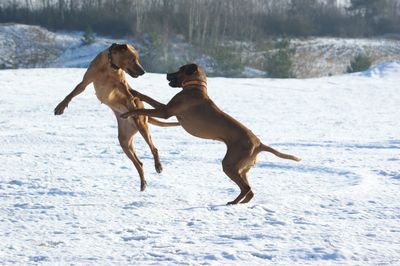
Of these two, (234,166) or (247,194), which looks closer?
(234,166)

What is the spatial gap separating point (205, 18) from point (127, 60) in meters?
31.0

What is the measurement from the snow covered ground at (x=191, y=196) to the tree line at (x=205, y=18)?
21.4 metres

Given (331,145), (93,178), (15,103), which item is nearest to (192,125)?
(93,178)

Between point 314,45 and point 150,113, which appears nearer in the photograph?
point 150,113

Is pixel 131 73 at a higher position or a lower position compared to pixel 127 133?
higher

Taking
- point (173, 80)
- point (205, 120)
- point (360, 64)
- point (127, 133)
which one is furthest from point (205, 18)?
point (205, 120)

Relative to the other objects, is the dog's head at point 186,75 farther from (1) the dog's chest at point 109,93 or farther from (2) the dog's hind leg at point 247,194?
(2) the dog's hind leg at point 247,194

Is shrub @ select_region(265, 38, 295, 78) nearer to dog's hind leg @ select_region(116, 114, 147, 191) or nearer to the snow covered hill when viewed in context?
the snow covered hill

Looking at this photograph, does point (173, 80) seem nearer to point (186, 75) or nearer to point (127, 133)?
point (186, 75)

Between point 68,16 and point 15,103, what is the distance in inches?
968

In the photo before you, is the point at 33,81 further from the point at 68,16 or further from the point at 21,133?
the point at 68,16

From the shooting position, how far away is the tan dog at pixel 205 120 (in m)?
5.78

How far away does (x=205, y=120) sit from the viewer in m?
5.78

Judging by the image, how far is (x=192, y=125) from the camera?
5832mm
